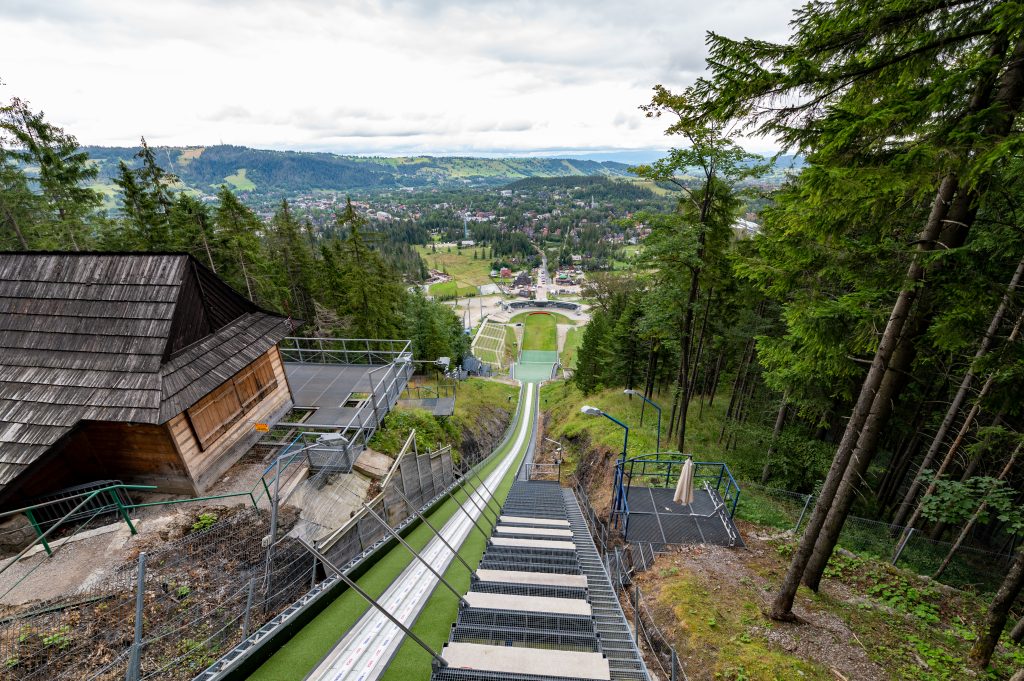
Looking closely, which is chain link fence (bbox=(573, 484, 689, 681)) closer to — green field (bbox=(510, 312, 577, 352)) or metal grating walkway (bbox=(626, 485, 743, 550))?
metal grating walkway (bbox=(626, 485, 743, 550))

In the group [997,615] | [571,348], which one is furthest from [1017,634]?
[571,348]

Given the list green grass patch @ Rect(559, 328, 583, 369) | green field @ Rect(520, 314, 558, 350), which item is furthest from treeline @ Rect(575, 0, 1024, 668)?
green field @ Rect(520, 314, 558, 350)


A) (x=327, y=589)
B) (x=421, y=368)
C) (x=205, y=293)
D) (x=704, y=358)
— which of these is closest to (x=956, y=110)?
(x=327, y=589)

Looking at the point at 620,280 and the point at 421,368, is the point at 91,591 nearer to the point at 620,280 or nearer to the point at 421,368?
the point at 421,368

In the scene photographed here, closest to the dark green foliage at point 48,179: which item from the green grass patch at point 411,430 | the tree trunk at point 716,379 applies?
the green grass patch at point 411,430

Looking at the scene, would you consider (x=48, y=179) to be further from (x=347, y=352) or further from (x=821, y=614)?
(x=821, y=614)

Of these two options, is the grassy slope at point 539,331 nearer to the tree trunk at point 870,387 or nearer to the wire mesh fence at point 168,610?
the tree trunk at point 870,387
